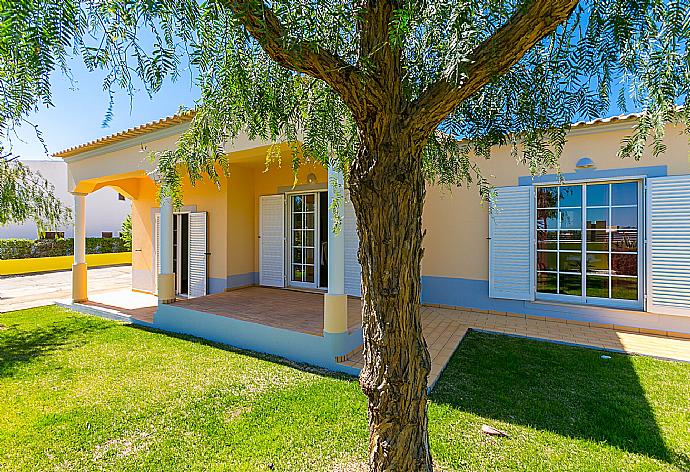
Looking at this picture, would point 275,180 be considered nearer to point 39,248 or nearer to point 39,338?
point 39,338

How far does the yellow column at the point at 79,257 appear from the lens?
9344 millimetres

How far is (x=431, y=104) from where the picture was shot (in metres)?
1.78

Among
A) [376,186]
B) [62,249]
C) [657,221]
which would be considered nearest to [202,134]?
[376,186]

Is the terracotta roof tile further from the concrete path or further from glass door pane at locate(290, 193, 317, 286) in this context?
the concrete path

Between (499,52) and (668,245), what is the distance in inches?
263

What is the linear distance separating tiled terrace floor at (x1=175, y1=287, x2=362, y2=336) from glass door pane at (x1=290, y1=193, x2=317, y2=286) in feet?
1.83

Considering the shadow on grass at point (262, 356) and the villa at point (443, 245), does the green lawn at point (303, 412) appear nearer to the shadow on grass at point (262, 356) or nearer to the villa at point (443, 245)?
the shadow on grass at point (262, 356)

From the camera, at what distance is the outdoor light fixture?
664 centimetres

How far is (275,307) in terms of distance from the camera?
729cm

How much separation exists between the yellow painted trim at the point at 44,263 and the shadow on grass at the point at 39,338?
14.9 metres

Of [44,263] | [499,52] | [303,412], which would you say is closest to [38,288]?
[44,263]

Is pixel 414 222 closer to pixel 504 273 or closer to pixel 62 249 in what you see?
pixel 504 273

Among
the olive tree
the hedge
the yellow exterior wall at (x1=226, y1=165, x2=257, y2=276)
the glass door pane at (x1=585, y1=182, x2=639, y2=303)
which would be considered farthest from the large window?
the hedge

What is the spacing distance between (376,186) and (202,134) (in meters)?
1.51
